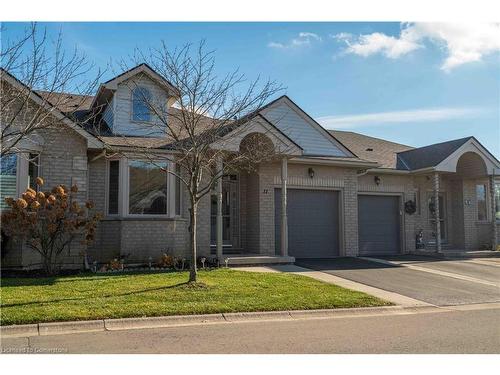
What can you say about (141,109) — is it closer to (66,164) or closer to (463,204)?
(66,164)

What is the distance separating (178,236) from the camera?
48.4 ft

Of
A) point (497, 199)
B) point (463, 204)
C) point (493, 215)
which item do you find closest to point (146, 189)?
point (463, 204)

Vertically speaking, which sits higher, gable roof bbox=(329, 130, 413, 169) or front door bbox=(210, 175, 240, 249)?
gable roof bbox=(329, 130, 413, 169)

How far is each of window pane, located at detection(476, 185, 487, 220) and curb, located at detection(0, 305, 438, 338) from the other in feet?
43.0

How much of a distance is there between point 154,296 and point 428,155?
1466cm

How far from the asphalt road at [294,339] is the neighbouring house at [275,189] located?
5445 mm

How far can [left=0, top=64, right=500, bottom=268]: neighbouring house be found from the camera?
13.7 metres

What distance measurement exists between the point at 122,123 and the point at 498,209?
17.4m

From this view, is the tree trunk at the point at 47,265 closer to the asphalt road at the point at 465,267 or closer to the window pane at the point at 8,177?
the window pane at the point at 8,177

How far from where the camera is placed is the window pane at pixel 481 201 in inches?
850

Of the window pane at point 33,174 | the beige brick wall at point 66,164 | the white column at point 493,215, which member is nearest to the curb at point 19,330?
the beige brick wall at point 66,164

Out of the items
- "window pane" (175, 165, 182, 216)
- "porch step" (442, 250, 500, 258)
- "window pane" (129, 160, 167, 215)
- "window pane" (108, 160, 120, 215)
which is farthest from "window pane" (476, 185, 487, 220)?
"window pane" (108, 160, 120, 215)

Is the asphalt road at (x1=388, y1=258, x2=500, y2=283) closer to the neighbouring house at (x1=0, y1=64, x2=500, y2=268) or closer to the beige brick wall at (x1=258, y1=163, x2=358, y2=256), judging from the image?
the neighbouring house at (x1=0, y1=64, x2=500, y2=268)

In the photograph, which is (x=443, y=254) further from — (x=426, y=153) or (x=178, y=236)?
(x=178, y=236)
